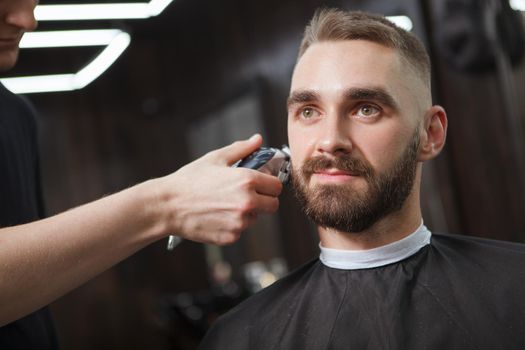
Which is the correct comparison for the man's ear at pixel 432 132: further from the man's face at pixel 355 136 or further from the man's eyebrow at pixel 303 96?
the man's eyebrow at pixel 303 96

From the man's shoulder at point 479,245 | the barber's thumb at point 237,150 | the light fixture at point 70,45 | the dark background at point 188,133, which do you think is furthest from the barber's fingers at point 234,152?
the light fixture at point 70,45

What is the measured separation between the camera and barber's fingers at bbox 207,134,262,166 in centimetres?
144

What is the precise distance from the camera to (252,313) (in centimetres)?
176

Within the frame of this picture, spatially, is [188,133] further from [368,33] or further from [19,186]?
[368,33]

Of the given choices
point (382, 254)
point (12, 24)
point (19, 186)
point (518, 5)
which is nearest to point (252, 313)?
point (382, 254)

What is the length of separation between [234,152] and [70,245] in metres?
0.44

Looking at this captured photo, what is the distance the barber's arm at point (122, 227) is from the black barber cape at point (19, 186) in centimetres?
28

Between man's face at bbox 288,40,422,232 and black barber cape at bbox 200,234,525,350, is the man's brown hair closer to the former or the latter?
man's face at bbox 288,40,422,232

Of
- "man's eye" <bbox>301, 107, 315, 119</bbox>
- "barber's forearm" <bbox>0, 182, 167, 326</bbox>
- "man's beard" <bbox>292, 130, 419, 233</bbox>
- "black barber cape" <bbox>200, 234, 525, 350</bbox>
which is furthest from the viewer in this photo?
"man's eye" <bbox>301, 107, 315, 119</bbox>

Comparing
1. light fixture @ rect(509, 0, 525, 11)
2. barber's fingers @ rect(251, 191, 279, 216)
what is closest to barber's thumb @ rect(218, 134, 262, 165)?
barber's fingers @ rect(251, 191, 279, 216)

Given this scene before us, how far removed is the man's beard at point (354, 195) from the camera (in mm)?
1594

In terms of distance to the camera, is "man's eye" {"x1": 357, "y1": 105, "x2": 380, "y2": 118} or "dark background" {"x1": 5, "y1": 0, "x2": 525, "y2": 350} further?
"dark background" {"x1": 5, "y1": 0, "x2": 525, "y2": 350}

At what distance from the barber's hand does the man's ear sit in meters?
0.58

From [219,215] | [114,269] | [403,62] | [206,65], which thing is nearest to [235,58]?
[206,65]
